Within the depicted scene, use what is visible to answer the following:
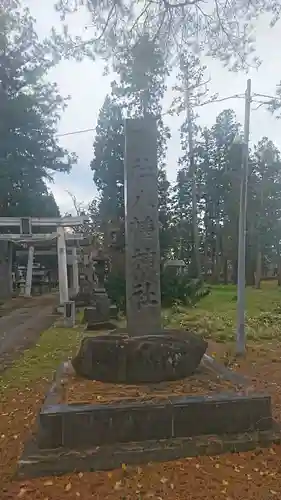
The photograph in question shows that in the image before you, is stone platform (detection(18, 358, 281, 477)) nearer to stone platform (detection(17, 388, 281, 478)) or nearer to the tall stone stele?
stone platform (detection(17, 388, 281, 478))

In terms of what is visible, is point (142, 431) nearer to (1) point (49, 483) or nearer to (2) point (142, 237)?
(1) point (49, 483)

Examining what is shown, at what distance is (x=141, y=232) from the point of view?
200 inches

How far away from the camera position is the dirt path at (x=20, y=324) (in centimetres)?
849

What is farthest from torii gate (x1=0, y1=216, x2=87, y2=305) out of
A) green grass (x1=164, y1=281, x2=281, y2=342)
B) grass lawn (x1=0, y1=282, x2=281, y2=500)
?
grass lawn (x1=0, y1=282, x2=281, y2=500)

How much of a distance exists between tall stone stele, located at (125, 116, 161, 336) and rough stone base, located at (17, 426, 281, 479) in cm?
165

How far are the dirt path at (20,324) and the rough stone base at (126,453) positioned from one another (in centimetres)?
377

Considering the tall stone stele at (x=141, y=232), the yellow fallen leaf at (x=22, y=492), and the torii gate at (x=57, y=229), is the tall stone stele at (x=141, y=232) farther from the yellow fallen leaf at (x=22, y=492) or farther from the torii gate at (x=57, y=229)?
the torii gate at (x=57, y=229)

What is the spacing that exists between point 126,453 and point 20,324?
940cm

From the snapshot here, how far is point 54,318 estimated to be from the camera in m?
13.6

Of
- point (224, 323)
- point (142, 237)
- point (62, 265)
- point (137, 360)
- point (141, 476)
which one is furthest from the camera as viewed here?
point (62, 265)

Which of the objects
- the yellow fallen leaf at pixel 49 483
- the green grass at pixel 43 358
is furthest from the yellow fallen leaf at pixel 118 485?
the green grass at pixel 43 358

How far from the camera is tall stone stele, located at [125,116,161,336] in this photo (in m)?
5.06

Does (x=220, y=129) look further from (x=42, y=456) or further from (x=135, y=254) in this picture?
(x=42, y=456)

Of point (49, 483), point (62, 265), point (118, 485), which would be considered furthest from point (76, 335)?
point (118, 485)
